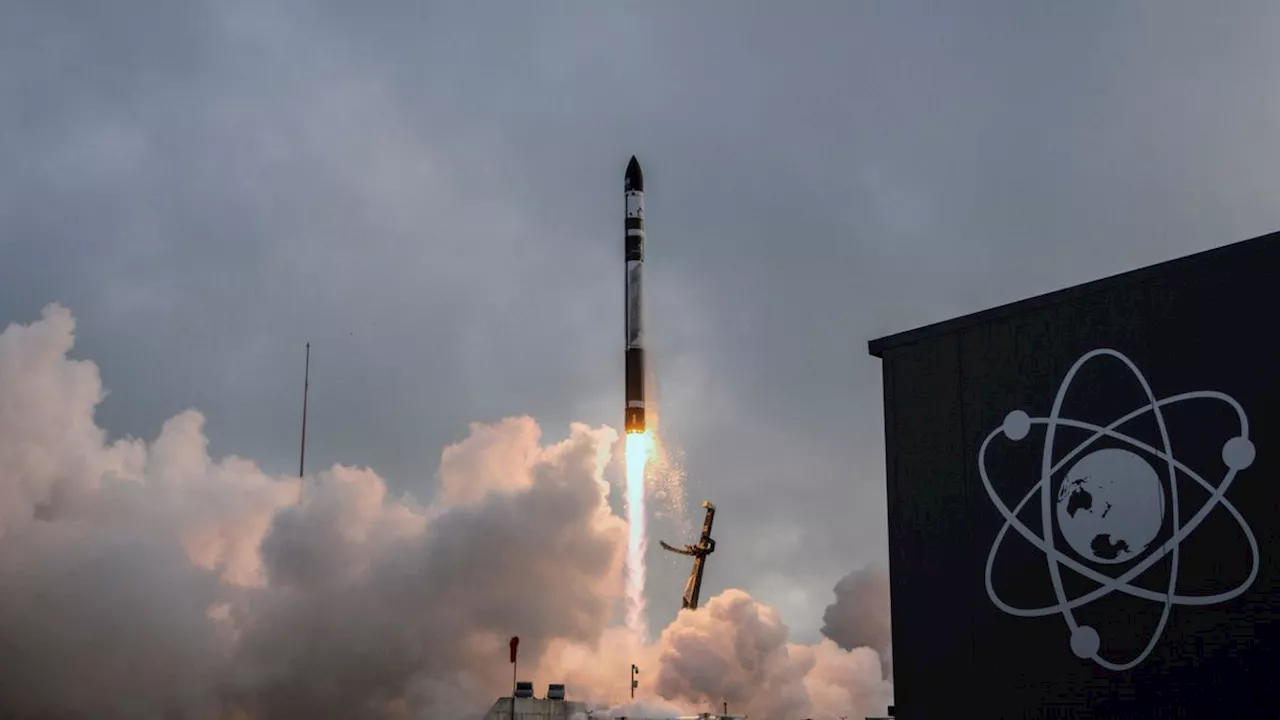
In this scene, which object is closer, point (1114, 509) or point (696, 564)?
point (1114, 509)

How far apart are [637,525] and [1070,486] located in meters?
39.5

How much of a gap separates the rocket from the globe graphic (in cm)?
3902

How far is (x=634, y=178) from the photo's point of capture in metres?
73.7

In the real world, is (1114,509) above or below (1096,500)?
below

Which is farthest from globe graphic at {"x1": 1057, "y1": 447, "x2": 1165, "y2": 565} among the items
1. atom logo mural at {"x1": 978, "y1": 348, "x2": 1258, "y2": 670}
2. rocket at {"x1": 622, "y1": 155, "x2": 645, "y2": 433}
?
rocket at {"x1": 622, "y1": 155, "x2": 645, "y2": 433}

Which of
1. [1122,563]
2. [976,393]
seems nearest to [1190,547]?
[1122,563]

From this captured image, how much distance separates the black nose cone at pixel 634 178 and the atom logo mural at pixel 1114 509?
4317 cm

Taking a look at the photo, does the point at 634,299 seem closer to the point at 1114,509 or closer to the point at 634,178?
the point at 634,178

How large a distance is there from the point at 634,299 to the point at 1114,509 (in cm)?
4320

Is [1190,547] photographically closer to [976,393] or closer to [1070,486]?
[1070,486]

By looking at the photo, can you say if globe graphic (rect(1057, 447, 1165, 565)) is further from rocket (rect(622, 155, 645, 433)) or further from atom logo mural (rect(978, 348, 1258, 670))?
rocket (rect(622, 155, 645, 433))

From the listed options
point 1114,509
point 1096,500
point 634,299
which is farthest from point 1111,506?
point 634,299

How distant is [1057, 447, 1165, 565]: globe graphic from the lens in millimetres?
30000

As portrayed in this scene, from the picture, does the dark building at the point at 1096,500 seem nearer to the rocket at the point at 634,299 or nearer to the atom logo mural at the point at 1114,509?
the atom logo mural at the point at 1114,509
